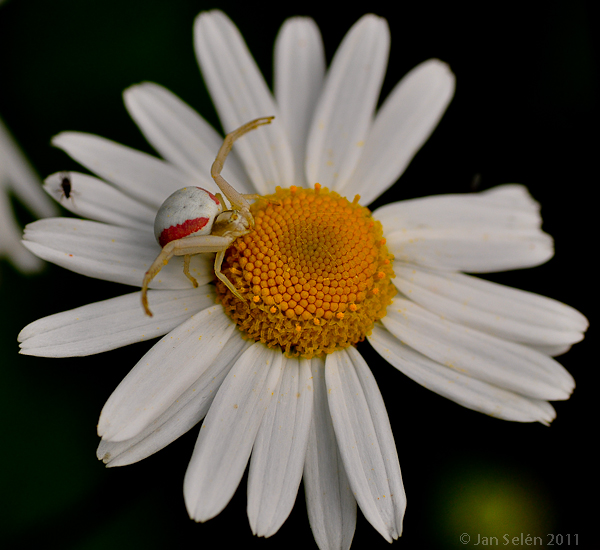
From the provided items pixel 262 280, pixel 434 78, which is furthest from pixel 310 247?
pixel 434 78

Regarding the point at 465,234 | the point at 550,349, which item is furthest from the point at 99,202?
the point at 550,349

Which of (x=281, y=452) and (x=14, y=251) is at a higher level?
(x=14, y=251)

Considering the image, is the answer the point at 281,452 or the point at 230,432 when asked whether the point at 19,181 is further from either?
the point at 281,452

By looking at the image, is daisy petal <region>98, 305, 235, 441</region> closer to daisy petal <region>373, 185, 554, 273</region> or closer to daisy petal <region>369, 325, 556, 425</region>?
daisy petal <region>369, 325, 556, 425</region>

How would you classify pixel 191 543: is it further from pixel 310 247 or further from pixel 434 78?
pixel 434 78

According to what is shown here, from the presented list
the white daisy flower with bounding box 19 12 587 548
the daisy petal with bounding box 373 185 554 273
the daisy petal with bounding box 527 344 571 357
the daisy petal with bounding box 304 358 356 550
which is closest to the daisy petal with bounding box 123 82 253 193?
the white daisy flower with bounding box 19 12 587 548

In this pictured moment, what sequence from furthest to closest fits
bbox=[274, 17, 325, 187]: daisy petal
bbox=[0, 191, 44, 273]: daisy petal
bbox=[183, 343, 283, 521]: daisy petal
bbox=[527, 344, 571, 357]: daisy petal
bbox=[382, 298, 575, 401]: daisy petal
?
1. bbox=[0, 191, 44, 273]: daisy petal
2. bbox=[274, 17, 325, 187]: daisy petal
3. bbox=[527, 344, 571, 357]: daisy petal
4. bbox=[382, 298, 575, 401]: daisy petal
5. bbox=[183, 343, 283, 521]: daisy petal

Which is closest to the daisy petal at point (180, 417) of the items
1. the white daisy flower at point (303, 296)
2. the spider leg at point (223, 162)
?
the white daisy flower at point (303, 296)
